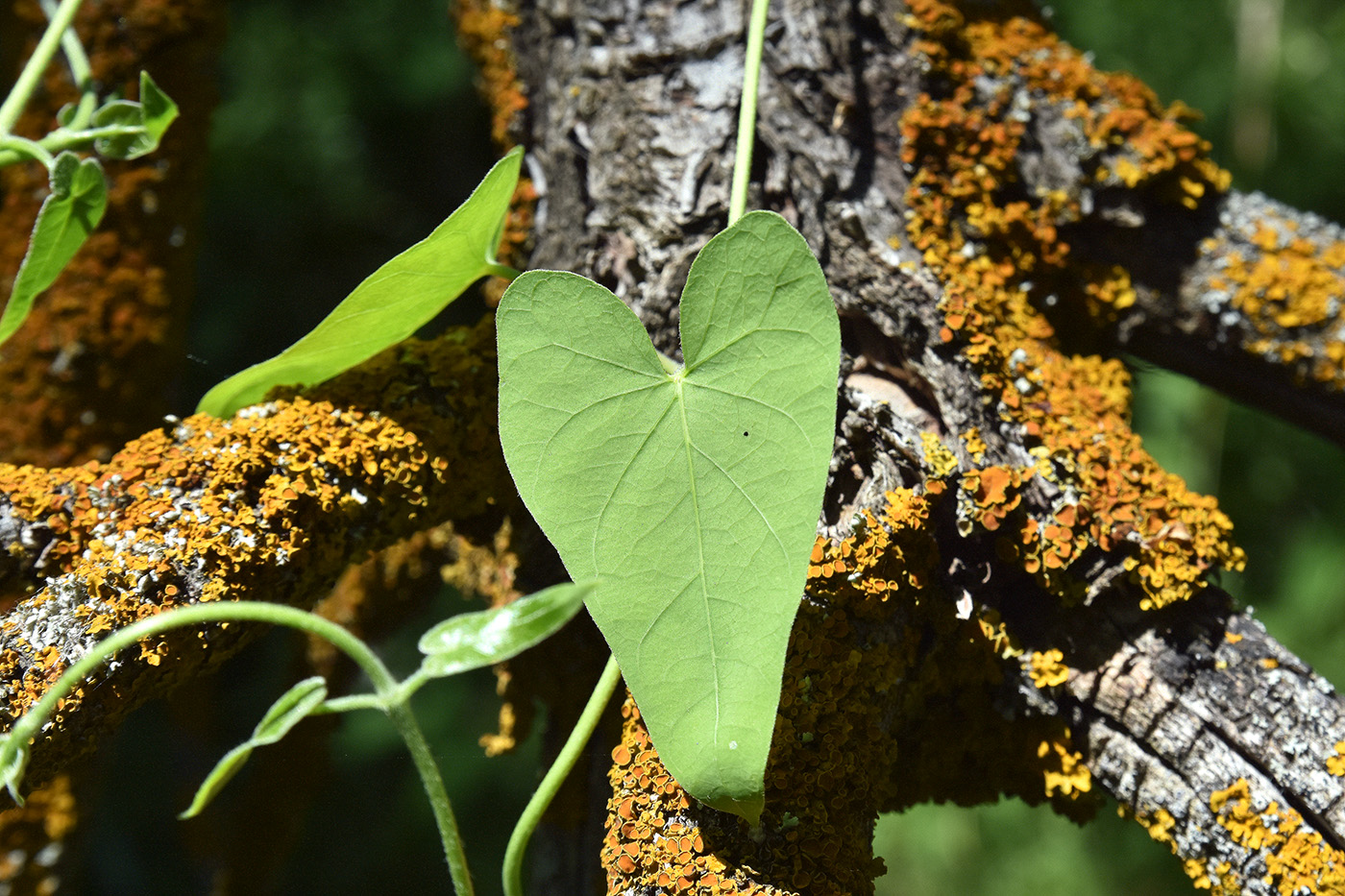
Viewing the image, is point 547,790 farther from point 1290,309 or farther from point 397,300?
point 1290,309

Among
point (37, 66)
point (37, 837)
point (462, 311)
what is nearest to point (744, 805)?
point (37, 66)

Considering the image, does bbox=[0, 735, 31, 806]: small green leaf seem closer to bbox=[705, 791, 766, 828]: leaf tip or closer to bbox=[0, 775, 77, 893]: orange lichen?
bbox=[705, 791, 766, 828]: leaf tip

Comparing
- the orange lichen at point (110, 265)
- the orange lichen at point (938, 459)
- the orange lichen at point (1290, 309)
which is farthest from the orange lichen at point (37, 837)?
the orange lichen at point (1290, 309)

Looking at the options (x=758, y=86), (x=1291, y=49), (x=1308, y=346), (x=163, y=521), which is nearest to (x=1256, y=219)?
(x=1308, y=346)

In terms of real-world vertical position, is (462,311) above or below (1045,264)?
below

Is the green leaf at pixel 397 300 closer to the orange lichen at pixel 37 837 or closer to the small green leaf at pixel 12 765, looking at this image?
the small green leaf at pixel 12 765

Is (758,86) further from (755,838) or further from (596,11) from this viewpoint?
(755,838)

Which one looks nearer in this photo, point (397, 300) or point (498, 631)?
point (498, 631)
